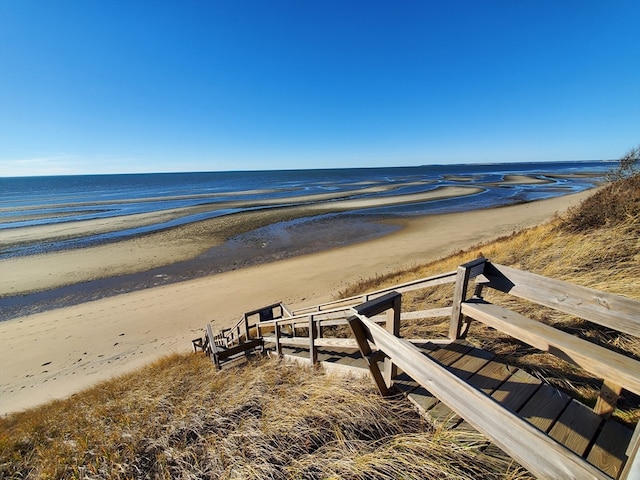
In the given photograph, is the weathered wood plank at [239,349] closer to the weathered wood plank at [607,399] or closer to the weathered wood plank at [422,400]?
the weathered wood plank at [422,400]

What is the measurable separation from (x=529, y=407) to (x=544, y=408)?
0.12 meters

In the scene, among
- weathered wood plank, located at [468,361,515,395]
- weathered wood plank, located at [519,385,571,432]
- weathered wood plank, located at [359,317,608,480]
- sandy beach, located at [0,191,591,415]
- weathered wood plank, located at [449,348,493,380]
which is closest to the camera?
weathered wood plank, located at [359,317,608,480]

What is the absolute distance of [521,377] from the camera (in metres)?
3.05

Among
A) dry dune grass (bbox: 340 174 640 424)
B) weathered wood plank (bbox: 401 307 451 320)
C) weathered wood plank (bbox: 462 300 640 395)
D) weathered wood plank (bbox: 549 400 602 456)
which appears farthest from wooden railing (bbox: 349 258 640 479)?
dry dune grass (bbox: 340 174 640 424)

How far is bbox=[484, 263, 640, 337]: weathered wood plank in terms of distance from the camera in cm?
242

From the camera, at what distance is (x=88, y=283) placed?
15984mm

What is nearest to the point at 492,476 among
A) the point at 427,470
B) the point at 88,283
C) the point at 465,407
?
the point at 427,470

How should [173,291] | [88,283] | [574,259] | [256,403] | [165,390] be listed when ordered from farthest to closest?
[88,283]
[173,291]
[574,259]
[165,390]
[256,403]

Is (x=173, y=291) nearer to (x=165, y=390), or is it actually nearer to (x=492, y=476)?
(x=165, y=390)

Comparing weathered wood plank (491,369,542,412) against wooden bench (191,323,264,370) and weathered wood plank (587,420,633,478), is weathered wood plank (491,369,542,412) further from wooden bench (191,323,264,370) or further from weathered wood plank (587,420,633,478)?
wooden bench (191,323,264,370)

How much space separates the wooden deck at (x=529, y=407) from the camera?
222 centimetres

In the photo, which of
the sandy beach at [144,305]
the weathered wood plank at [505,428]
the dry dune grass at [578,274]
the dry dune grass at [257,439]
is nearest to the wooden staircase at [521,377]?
the weathered wood plank at [505,428]

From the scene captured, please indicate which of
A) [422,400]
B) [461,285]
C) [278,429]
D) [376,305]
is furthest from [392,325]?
[278,429]

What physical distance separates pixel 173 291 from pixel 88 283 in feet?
20.5
